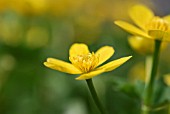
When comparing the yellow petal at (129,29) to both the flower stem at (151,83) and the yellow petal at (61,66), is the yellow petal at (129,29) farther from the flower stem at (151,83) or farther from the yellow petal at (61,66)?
the yellow petal at (61,66)

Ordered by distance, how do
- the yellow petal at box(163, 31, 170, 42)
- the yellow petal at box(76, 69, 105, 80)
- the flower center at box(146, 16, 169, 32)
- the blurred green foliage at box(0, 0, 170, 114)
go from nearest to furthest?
the yellow petal at box(76, 69, 105, 80), the yellow petal at box(163, 31, 170, 42), the flower center at box(146, 16, 169, 32), the blurred green foliage at box(0, 0, 170, 114)

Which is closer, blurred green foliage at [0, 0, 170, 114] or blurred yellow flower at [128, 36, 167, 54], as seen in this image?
blurred yellow flower at [128, 36, 167, 54]

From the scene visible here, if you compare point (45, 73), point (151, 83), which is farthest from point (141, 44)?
point (45, 73)

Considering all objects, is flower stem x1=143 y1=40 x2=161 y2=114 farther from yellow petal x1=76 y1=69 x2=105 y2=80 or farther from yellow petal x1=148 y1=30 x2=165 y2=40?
yellow petal x1=76 y1=69 x2=105 y2=80

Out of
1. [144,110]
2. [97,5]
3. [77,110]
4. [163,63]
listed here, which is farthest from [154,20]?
[97,5]

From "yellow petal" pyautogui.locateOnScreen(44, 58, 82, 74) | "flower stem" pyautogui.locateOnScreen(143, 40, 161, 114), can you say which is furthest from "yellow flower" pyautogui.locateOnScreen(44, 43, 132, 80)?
"flower stem" pyautogui.locateOnScreen(143, 40, 161, 114)

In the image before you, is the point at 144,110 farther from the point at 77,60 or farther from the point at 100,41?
the point at 100,41

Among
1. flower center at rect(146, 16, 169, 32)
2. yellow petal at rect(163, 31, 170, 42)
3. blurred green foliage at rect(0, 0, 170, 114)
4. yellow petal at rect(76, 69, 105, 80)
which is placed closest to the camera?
yellow petal at rect(76, 69, 105, 80)

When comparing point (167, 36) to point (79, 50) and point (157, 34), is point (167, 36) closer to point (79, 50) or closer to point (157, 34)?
point (157, 34)
